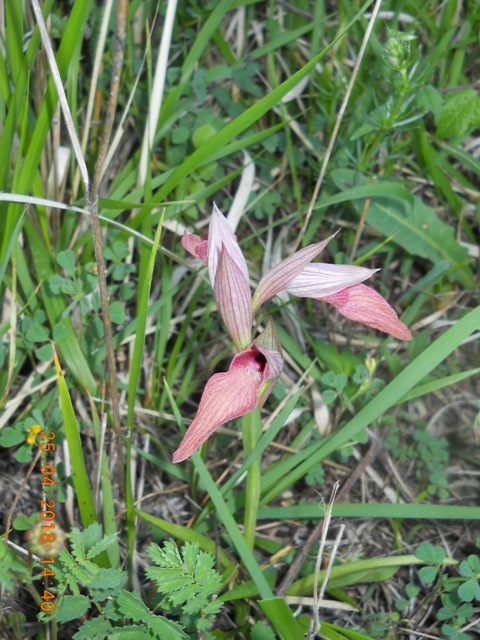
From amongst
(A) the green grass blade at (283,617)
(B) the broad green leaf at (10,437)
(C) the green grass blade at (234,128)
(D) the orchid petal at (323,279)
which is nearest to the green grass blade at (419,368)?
(D) the orchid petal at (323,279)

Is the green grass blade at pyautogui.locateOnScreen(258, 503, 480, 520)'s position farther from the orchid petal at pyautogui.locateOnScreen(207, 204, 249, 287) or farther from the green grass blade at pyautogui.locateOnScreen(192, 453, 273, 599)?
the orchid petal at pyautogui.locateOnScreen(207, 204, 249, 287)

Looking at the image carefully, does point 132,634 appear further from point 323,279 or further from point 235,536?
point 323,279

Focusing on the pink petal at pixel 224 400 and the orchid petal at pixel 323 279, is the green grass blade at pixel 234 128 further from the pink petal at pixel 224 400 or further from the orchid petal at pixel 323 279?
the pink petal at pixel 224 400

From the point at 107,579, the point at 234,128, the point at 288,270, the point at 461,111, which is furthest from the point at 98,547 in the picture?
the point at 461,111

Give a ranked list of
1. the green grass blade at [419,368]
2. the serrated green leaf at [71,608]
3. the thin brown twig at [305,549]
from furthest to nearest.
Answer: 1. the thin brown twig at [305,549]
2. the green grass blade at [419,368]
3. the serrated green leaf at [71,608]

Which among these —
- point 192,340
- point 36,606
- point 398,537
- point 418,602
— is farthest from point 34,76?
point 418,602

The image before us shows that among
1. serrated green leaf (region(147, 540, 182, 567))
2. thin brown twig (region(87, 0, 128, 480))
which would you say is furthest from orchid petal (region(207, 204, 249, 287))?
serrated green leaf (region(147, 540, 182, 567))
